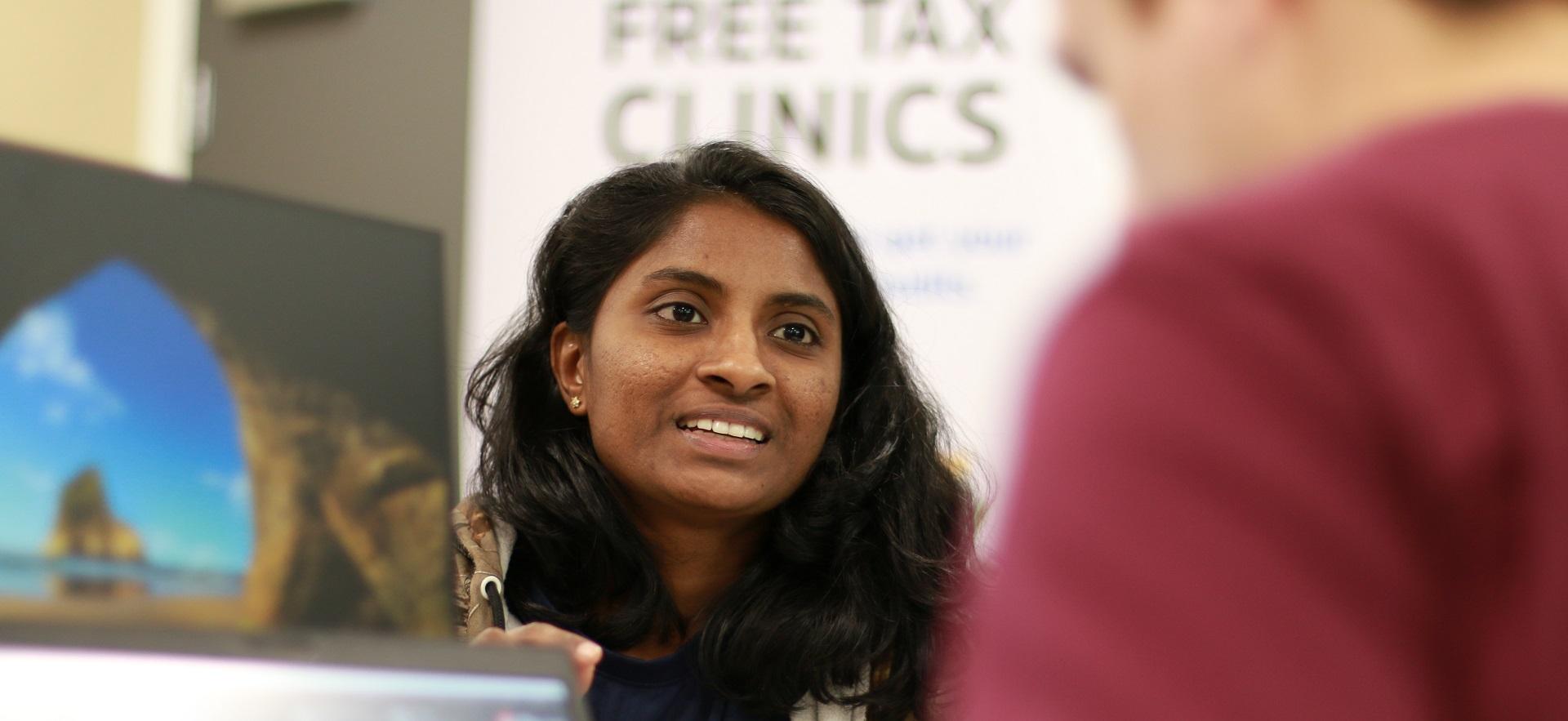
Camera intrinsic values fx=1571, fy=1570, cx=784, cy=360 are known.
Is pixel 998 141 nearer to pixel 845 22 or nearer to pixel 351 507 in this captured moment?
pixel 845 22

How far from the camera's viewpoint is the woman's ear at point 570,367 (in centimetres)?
174

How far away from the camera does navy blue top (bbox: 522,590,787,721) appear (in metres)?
1.52

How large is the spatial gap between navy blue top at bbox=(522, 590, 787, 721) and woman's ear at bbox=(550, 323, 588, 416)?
304mm

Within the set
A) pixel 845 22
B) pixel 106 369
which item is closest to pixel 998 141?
pixel 845 22

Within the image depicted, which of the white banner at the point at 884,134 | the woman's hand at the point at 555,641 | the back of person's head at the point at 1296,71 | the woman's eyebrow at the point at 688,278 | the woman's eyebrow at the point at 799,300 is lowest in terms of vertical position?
the woman's hand at the point at 555,641

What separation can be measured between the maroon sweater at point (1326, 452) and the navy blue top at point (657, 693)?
117 cm

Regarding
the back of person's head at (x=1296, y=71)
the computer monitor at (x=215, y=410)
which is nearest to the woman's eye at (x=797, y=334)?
the computer monitor at (x=215, y=410)

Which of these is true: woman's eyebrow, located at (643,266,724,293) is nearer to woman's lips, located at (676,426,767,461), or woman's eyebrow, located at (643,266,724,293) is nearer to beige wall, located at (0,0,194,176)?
woman's lips, located at (676,426,767,461)

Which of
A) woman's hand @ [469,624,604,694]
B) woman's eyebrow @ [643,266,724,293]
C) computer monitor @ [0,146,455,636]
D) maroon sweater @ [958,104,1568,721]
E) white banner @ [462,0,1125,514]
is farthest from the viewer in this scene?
white banner @ [462,0,1125,514]

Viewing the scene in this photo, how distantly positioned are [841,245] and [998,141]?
78 centimetres

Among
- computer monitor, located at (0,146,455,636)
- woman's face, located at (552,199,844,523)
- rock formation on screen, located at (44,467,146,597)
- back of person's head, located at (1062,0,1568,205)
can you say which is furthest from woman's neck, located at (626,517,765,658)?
back of person's head, located at (1062,0,1568,205)

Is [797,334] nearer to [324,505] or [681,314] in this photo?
[681,314]

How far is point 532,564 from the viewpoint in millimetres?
1656

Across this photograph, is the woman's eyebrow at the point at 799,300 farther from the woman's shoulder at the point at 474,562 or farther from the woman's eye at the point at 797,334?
the woman's shoulder at the point at 474,562
